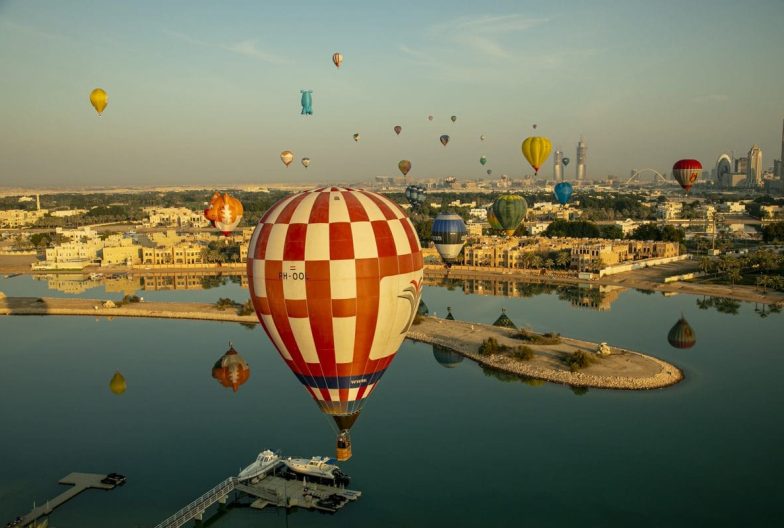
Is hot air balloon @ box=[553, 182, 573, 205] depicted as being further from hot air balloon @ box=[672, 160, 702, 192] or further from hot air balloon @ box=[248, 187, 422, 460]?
hot air balloon @ box=[248, 187, 422, 460]

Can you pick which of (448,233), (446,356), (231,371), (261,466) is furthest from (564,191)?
(261,466)

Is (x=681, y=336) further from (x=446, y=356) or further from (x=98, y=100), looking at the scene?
(x=98, y=100)

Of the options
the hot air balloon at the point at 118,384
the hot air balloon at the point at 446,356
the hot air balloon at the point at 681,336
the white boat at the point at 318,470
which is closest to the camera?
the white boat at the point at 318,470

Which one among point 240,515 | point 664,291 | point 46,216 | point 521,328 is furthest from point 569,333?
point 46,216

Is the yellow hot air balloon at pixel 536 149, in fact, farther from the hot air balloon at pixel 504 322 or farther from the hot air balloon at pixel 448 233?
the hot air balloon at pixel 504 322

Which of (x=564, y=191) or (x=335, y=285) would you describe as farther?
(x=564, y=191)

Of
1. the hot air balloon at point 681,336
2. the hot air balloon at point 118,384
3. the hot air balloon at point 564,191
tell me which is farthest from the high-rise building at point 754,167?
the hot air balloon at point 118,384
